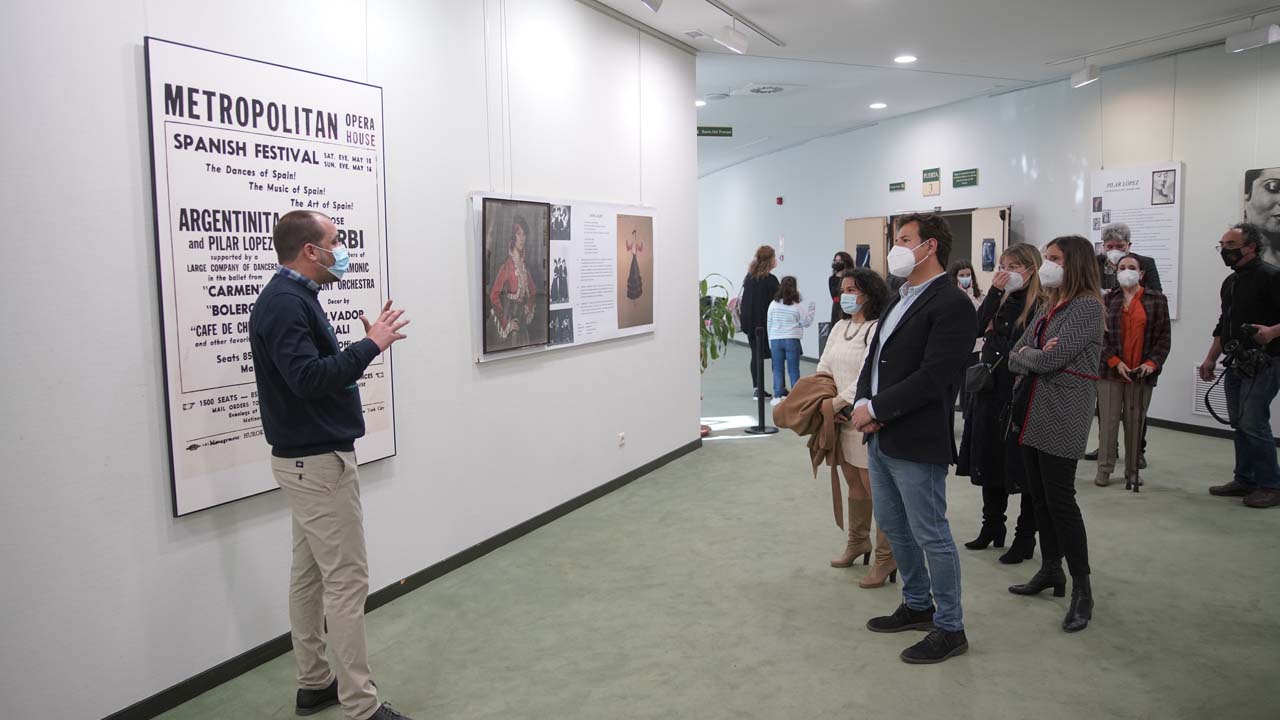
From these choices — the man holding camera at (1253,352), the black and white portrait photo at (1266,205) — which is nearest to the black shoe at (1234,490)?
the man holding camera at (1253,352)

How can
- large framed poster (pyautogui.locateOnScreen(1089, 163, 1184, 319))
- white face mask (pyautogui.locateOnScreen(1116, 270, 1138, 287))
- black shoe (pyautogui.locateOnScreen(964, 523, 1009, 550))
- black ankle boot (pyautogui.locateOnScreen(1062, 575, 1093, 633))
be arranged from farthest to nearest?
large framed poster (pyautogui.locateOnScreen(1089, 163, 1184, 319)) < white face mask (pyautogui.locateOnScreen(1116, 270, 1138, 287)) < black shoe (pyautogui.locateOnScreen(964, 523, 1009, 550)) < black ankle boot (pyautogui.locateOnScreen(1062, 575, 1093, 633))

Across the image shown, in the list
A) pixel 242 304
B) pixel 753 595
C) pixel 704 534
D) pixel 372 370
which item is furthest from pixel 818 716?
pixel 242 304

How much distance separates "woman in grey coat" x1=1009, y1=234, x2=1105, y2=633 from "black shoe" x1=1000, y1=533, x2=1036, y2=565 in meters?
0.72

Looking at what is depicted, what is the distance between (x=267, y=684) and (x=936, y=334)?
3.00 meters

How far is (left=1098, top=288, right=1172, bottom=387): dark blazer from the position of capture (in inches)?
215

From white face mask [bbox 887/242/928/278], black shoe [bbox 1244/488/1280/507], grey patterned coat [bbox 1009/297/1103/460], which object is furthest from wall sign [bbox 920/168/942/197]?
white face mask [bbox 887/242/928/278]

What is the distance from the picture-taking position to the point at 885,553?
4.12 meters

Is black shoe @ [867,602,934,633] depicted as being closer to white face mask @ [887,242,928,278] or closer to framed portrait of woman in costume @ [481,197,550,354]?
white face mask @ [887,242,928,278]

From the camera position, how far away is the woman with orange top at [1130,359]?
215 inches

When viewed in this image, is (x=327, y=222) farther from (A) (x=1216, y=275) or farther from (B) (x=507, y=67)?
(A) (x=1216, y=275)

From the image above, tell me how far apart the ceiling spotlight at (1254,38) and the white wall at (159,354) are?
508cm

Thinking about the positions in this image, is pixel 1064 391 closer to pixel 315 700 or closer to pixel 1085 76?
pixel 315 700

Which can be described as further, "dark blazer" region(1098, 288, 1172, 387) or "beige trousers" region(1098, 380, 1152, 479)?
"beige trousers" region(1098, 380, 1152, 479)

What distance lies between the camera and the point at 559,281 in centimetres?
529
